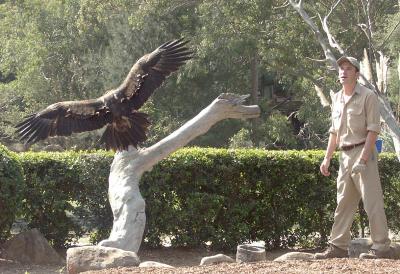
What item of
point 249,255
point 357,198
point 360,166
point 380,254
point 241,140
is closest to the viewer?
point 249,255

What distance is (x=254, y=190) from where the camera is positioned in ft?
31.2

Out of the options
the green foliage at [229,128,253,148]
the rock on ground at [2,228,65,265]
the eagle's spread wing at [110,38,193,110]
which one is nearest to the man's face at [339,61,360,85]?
the eagle's spread wing at [110,38,193,110]

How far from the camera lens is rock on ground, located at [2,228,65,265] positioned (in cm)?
858

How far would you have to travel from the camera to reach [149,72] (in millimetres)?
7445

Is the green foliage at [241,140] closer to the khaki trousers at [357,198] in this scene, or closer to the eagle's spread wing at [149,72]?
the eagle's spread wing at [149,72]

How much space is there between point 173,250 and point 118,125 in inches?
110

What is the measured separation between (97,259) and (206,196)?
12.4 feet

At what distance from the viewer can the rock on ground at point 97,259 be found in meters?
5.46

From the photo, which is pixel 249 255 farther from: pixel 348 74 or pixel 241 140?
pixel 241 140

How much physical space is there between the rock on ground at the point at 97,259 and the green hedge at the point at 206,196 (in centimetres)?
347

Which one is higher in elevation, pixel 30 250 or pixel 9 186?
pixel 9 186

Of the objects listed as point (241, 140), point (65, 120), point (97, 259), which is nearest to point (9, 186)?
point (65, 120)

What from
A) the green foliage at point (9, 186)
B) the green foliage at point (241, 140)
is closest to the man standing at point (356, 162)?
the green foliage at point (9, 186)

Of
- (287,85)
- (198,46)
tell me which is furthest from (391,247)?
(287,85)
